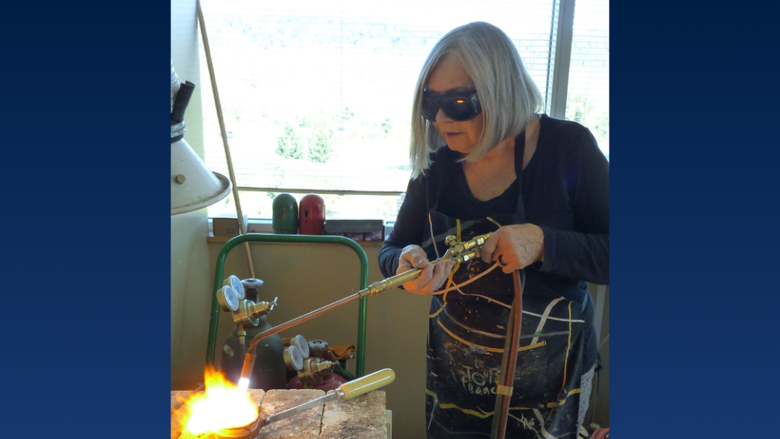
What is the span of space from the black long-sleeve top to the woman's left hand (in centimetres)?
1

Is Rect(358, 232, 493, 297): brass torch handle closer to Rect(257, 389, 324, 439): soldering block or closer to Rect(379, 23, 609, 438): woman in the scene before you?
Rect(379, 23, 609, 438): woman

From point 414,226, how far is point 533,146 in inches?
8.6

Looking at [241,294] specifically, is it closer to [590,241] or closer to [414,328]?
[590,241]

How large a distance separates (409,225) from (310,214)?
0.71 metres

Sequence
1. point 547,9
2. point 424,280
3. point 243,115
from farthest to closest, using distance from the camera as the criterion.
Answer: point 243,115
point 547,9
point 424,280

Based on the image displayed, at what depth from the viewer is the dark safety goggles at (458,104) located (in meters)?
0.61

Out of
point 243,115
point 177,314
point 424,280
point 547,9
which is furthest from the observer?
point 243,115

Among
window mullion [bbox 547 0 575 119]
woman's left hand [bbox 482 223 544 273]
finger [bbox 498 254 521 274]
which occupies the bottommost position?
finger [bbox 498 254 521 274]

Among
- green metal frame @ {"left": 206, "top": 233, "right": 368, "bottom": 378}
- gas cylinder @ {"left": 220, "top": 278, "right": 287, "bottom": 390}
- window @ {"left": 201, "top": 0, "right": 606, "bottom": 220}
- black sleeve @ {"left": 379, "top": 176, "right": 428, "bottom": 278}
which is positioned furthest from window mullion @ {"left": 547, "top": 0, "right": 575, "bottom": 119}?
gas cylinder @ {"left": 220, "top": 278, "right": 287, "bottom": 390}

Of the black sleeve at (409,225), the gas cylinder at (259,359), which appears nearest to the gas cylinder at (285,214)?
the gas cylinder at (259,359)

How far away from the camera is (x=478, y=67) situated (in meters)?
0.61

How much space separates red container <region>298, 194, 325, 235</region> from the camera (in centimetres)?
143

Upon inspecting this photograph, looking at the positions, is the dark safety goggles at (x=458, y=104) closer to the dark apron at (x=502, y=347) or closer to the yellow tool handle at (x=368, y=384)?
the dark apron at (x=502, y=347)

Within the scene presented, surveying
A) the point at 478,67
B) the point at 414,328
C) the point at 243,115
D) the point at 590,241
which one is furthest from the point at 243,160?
the point at 590,241
